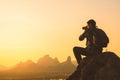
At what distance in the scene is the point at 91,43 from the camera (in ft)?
61.5

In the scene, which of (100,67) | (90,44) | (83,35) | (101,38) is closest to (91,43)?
(90,44)

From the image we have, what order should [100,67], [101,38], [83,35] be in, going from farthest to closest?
[83,35]
[101,38]
[100,67]

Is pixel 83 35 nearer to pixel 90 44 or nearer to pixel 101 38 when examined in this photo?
pixel 90 44

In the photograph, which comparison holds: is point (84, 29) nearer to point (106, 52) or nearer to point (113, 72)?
point (106, 52)

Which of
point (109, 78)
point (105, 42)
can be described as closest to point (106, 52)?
point (105, 42)

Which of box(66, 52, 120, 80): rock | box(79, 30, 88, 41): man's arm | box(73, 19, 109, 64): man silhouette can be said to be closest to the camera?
box(66, 52, 120, 80): rock

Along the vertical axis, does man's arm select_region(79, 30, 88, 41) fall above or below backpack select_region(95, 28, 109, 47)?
above

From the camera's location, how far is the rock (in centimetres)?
1720

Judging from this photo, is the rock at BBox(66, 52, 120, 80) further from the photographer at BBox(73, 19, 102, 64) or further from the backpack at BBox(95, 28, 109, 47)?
the backpack at BBox(95, 28, 109, 47)

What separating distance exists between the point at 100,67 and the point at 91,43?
144cm

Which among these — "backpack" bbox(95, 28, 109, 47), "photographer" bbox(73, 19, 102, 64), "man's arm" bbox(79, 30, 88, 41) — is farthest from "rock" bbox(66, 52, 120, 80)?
"man's arm" bbox(79, 30, 88, 41)

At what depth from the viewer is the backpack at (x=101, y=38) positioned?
18391mm

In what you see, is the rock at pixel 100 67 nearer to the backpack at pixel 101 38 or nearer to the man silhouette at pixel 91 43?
the man silhouette at pixel 91 43

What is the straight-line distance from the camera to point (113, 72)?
56.2 feet
